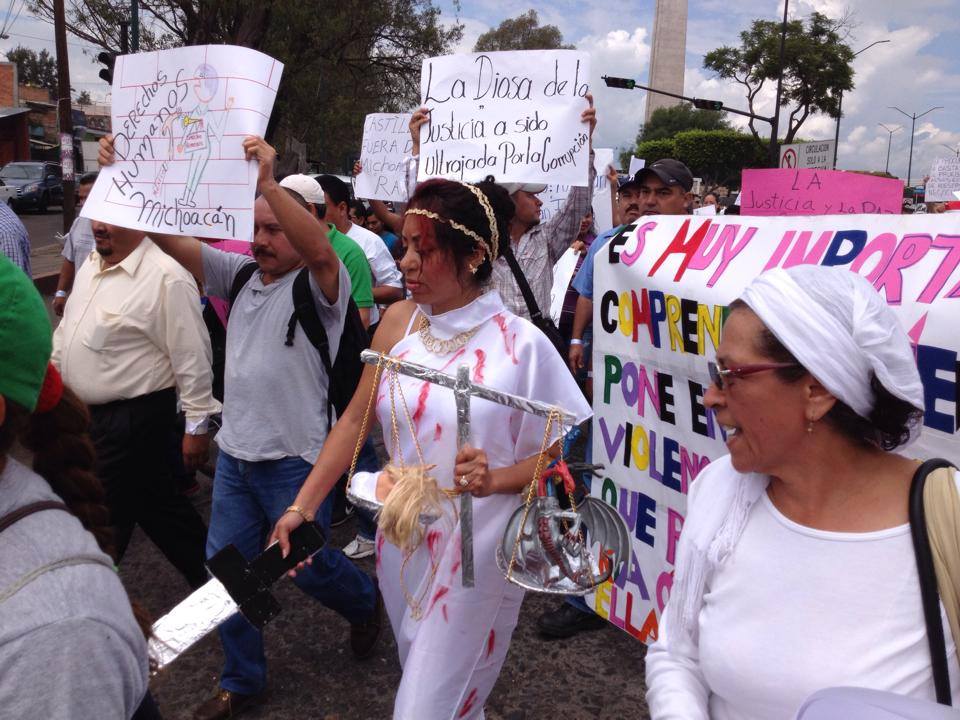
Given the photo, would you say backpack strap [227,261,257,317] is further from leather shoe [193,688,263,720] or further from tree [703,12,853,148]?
tree [703,12,853,148]

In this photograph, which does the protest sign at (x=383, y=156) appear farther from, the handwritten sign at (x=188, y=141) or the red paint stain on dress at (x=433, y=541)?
the red paint stain on dress at (x=433, y=541)

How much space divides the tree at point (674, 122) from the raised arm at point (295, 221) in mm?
65367

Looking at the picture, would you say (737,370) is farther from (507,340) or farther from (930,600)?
(507,340)

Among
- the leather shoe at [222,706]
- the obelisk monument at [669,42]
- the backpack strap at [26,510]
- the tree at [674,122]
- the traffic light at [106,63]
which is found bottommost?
the leather shoe at [222,706]

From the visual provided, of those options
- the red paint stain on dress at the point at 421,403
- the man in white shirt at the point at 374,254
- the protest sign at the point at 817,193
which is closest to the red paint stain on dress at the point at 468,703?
the red paint stain on dress at the point at 421,403

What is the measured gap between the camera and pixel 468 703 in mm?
2301

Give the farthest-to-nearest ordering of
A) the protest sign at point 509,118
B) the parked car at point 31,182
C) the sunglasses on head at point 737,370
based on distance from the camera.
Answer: the parked car at point 31,182 → the protest sign at point 509,118 → the sunglasses on head at point 737,370

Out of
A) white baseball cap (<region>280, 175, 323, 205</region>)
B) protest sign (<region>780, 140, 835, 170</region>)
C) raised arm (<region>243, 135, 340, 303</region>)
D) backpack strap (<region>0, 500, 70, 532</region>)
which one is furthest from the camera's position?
protest sign (<region>780, 140, 835, 170</region>)

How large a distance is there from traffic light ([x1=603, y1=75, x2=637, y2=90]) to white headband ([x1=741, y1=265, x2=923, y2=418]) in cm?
2893

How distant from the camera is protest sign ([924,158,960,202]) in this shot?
8.58 m

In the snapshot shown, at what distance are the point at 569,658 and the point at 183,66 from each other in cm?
285

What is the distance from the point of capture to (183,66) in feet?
9.51

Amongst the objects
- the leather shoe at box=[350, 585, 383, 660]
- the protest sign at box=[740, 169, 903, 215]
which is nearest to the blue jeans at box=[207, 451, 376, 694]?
the leather shoe at box=[350, 585, 383, 660]

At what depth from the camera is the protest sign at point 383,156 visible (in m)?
6.25
